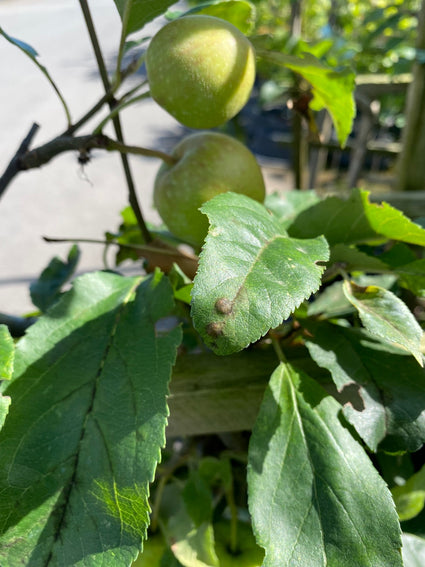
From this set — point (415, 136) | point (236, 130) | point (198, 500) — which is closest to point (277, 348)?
point (198, 500)

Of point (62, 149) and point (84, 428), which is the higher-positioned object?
point (62, 149)

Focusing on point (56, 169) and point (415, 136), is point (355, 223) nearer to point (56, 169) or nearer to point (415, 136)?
point (415, 136)

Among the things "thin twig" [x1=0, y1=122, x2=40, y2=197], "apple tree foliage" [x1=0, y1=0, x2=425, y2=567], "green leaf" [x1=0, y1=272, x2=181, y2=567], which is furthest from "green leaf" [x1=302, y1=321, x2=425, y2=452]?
"thin twig" [x1=0, y1=122, x2=40, y2=197]

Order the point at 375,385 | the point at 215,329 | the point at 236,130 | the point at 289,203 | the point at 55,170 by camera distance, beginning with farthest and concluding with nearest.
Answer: the point at 55,170 → the point at 236,130 → the point at 289,203 → the point at 375,385 → the point at 215,329

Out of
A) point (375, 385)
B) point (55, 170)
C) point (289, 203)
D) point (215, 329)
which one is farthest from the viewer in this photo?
point (55, 170)

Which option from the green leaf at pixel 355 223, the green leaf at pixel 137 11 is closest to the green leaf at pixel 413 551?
the green leaf at pixel 355 223

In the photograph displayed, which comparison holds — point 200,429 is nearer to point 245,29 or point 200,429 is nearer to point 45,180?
point 245,29

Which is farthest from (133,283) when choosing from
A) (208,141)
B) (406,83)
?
(406,83)
